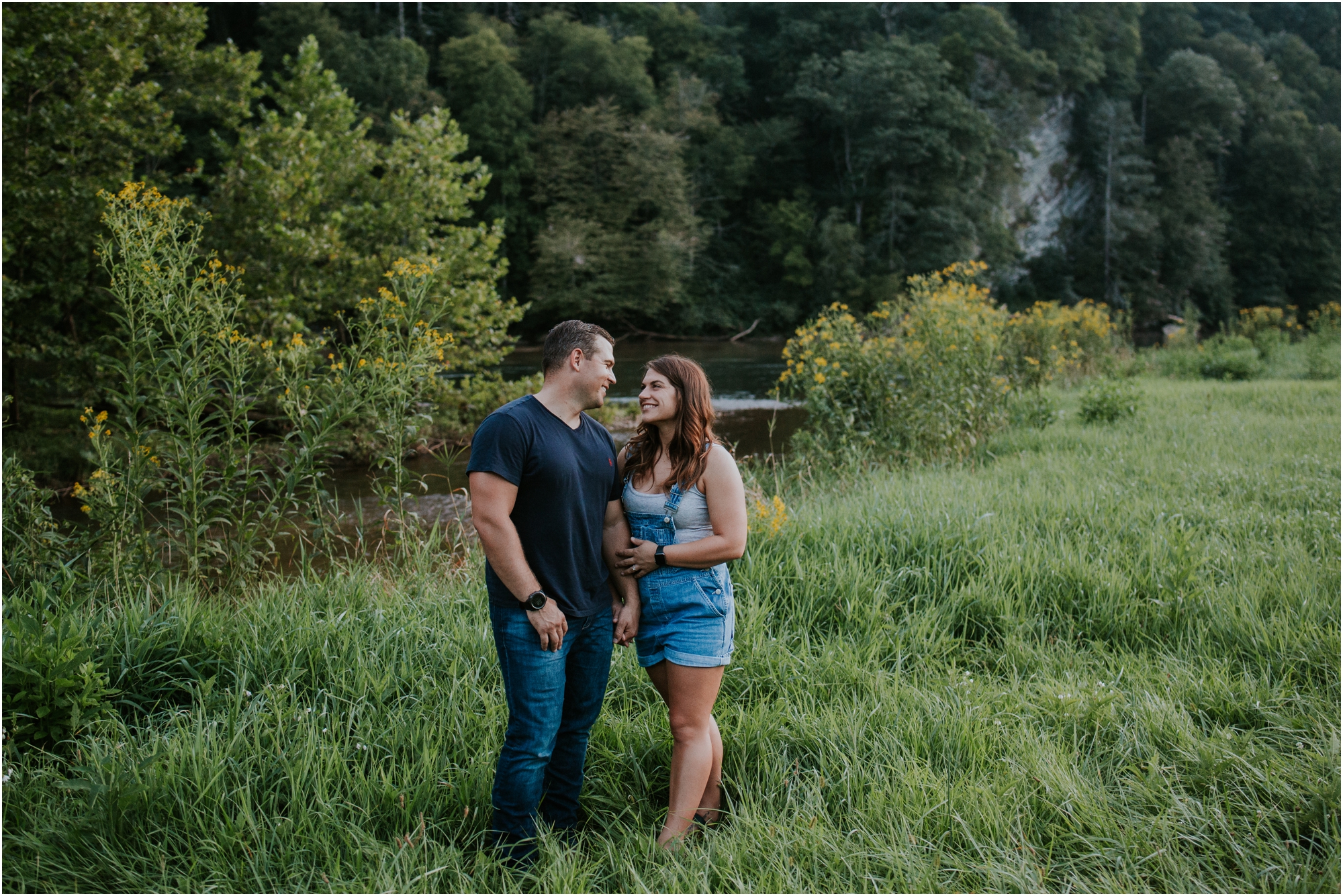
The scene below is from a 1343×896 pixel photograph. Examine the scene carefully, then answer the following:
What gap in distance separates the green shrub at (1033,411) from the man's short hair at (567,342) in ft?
26.3

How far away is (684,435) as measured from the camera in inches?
100

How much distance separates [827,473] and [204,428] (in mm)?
4973

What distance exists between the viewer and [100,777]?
7.90 ft

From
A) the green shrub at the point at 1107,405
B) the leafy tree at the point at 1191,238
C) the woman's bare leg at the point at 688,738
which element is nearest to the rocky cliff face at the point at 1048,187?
the leafy tree at the point at 1191,238

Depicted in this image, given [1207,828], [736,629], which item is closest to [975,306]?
[736,629]

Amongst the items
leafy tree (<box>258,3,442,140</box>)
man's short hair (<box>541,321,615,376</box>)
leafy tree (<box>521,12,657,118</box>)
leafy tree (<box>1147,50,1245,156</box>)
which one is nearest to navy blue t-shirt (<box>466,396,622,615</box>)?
man's short hair (<box>541,321,615,376</box>)

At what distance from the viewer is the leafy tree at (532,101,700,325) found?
1342 inches

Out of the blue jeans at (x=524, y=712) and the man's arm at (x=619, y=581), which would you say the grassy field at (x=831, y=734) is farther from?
the man's arm at (x=619, y=581)

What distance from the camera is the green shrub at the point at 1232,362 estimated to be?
45.9ft

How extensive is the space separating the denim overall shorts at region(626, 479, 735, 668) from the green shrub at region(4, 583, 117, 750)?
2.02 meters

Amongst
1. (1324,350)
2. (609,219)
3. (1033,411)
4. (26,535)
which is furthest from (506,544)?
(609,219)

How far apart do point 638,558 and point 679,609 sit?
22 cm

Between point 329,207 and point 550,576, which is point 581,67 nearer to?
point 329,207

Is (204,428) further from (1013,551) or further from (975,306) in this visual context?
(975,306)
